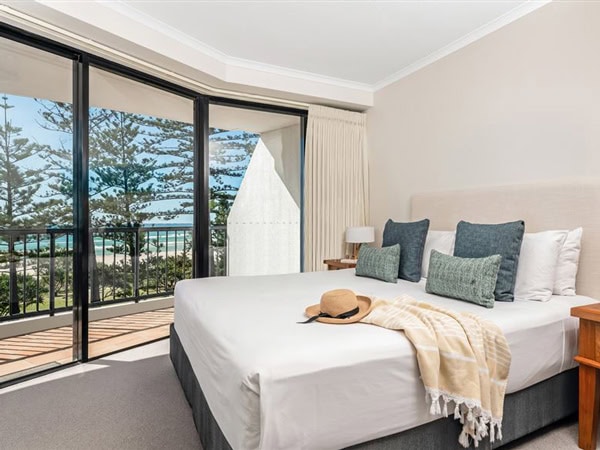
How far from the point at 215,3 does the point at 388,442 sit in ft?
9.72

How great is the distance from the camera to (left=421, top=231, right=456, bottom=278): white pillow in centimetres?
295

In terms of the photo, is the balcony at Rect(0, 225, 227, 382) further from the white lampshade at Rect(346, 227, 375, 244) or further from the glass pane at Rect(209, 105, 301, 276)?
the white lampshade at Rect(346, 227, 375, 244)

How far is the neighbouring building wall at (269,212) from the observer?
4250mm

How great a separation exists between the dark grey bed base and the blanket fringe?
5 centimetres

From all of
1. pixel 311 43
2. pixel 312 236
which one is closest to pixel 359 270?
pixel 312 236

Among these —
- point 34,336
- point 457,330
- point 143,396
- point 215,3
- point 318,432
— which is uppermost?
point 215,3

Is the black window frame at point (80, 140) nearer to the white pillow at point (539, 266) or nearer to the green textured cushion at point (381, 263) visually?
the green textured cushion at point (381, 263)

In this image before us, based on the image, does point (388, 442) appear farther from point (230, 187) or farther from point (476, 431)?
point (230, 187)

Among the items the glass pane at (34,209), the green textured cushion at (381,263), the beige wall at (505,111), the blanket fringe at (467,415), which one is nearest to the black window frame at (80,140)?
the glass pane at (34,209)

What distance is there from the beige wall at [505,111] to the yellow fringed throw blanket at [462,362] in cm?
156

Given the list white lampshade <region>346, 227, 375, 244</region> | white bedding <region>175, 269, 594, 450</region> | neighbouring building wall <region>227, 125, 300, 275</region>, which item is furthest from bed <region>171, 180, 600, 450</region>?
neighbouring building wall <region>227, 125, 300, 275</region>

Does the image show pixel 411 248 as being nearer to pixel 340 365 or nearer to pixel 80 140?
pixel 340 365

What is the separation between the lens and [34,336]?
300cm

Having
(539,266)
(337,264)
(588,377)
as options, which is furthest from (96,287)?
(588,377)
